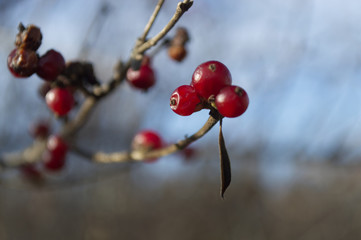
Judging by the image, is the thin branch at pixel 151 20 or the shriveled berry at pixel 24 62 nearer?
the thin branch at pixel 151 20

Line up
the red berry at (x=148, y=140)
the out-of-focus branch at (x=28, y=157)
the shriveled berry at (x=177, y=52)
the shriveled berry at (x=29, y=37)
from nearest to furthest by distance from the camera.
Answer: the shriveled berry at (x=29, y=37)
the shriveled berry at (x=177, y=52)
the red berry at (x=148, y=140)
the out-of-focus branch at (x=28, y=157)

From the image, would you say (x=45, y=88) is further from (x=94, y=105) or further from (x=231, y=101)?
(x=231, y=101)

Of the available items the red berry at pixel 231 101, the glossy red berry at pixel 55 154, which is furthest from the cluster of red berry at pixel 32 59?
the glossy red berry at pixel 55 154

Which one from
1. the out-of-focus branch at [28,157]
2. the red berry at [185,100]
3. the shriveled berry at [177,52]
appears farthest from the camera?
the out-of-focus branch at [28,157]

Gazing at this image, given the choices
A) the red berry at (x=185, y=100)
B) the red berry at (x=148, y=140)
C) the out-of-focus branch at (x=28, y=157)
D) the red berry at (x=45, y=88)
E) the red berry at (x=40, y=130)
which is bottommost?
the out-of-focus branch at (x=28, y=157)

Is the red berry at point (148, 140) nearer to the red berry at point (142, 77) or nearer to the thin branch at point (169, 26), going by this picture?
the red berry at point (142, 77)

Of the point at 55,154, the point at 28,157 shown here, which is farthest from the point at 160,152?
the point at 28,157

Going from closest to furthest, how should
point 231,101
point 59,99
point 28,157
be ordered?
point 231,101 → point 59,99 → point 28,157
